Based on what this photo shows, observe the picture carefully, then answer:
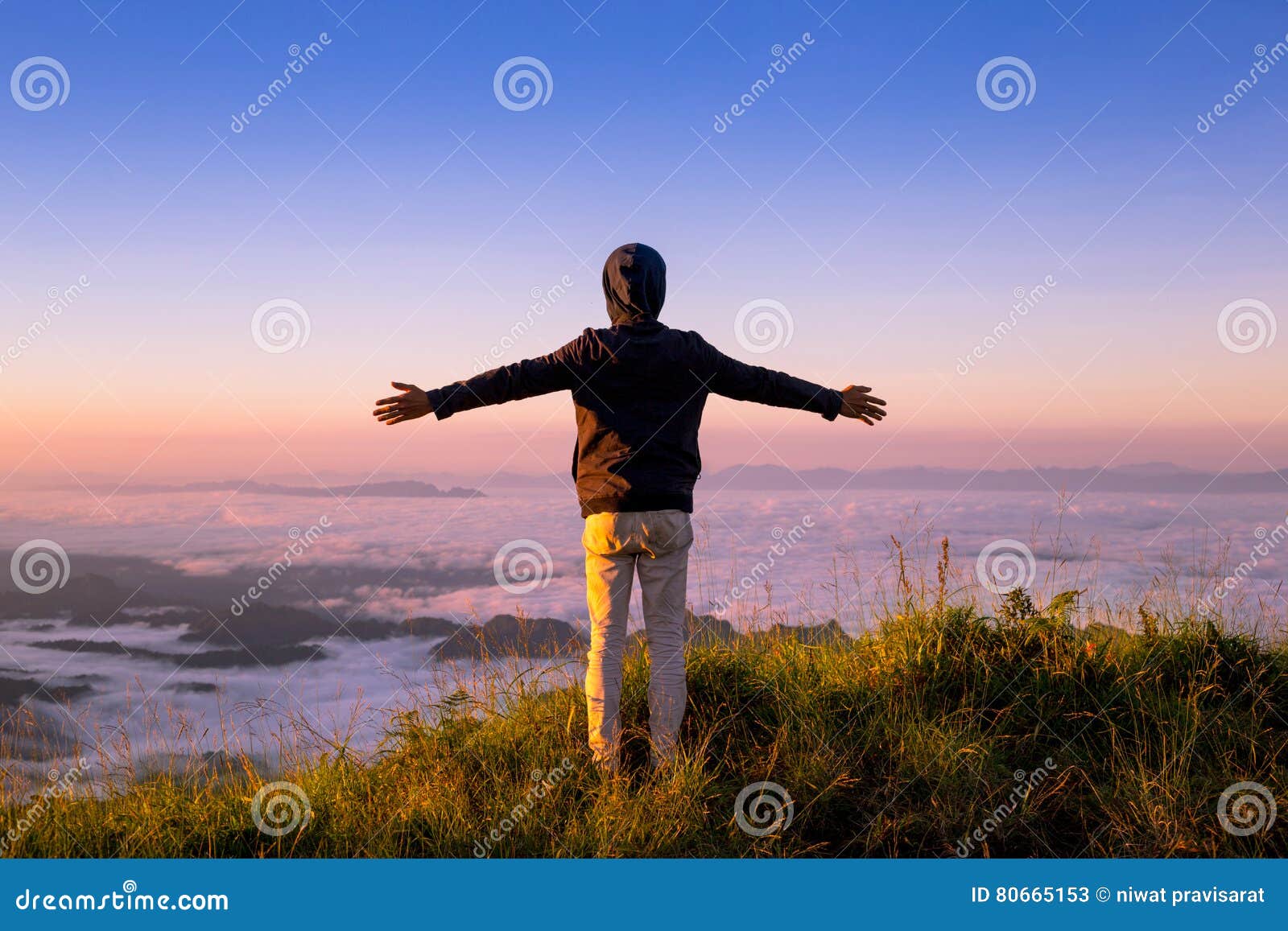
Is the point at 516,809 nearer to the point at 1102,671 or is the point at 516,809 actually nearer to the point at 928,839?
the point at 928,839

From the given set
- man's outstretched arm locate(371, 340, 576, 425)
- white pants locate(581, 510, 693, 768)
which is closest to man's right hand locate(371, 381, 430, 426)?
man's outstretched arm locate(371, 340, 576, 425)

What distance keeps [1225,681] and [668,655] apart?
14.3ft

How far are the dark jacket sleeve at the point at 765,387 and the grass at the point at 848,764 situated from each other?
1854mm

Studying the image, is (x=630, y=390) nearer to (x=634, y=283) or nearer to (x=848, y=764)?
(x=634, y=283)

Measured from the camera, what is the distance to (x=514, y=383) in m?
5.83

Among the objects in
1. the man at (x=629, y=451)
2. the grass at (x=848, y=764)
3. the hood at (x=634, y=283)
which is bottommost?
the grass at (x=848, y=764)

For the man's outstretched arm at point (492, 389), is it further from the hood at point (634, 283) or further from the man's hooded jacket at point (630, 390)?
the hood at point (634, 283)

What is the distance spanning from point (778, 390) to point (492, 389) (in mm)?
1894

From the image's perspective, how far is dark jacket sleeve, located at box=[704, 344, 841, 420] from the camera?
19.6ft

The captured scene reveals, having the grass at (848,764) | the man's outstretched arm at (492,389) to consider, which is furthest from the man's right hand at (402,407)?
the grass at (848,764)

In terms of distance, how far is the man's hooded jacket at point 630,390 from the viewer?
18.8ft

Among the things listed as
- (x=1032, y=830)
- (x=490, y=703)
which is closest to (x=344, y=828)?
(x=490, y=703)

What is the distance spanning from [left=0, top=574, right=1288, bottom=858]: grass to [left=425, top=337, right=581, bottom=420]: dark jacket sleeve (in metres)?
2.13

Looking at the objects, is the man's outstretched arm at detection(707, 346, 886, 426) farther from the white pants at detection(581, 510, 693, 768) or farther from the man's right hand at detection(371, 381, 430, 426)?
the man's right hand at detection(371, 381, 430, 426)
